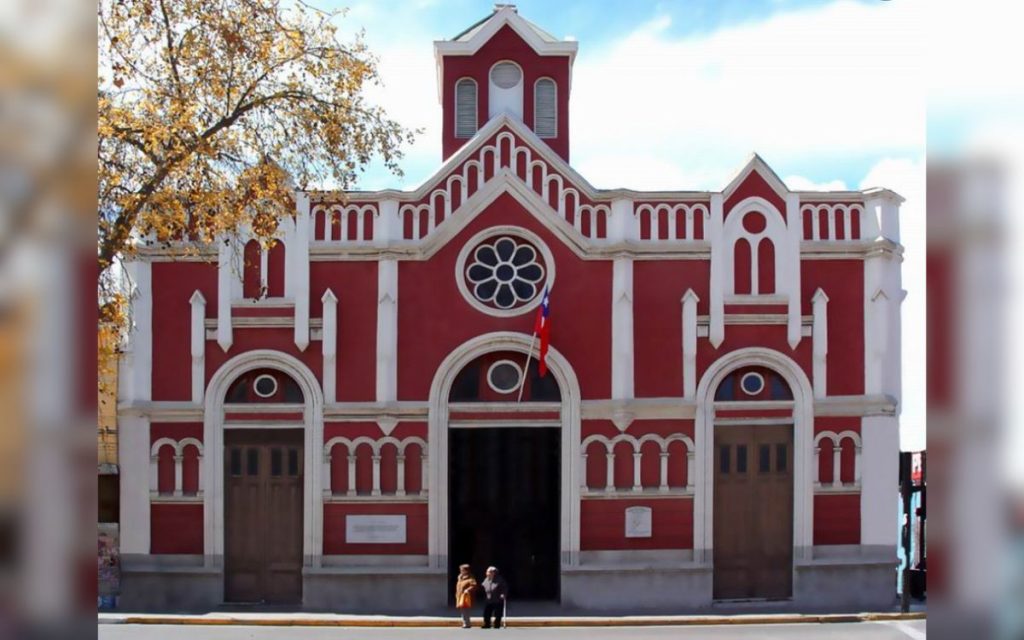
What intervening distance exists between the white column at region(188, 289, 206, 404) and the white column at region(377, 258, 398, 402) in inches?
125

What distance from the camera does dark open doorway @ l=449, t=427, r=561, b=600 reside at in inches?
818

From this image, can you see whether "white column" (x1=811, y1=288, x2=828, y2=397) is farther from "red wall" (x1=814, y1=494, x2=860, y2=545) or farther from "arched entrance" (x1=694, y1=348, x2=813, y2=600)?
"red wall" (x1=814, y1=494, x2=860, y2=545)

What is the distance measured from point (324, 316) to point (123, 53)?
29.5 ft

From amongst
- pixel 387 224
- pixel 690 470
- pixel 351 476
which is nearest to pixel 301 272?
pixel 387 224

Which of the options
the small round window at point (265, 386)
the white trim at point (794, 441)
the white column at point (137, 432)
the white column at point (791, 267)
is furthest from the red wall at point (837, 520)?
the white column at point (137, 432)

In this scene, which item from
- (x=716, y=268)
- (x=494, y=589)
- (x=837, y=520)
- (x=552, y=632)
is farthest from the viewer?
(x=716, y=268)

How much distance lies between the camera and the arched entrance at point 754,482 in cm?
2062

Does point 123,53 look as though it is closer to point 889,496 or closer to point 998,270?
point 998,270

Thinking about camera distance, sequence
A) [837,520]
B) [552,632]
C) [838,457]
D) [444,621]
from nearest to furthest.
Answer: [552,632]
[444,621]
[837,520]
[838,457]

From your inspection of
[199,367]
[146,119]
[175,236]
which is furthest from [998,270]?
[199,367]

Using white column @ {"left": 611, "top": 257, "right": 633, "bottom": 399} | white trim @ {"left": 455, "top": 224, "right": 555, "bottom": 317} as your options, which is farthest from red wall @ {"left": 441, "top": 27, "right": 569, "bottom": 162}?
white column @ {"left": 611, "top": 257, "right": 633, "bottom": 399}

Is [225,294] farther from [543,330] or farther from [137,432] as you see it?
[543,330]

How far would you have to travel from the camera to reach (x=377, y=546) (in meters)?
20.6

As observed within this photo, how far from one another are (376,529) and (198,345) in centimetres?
465
